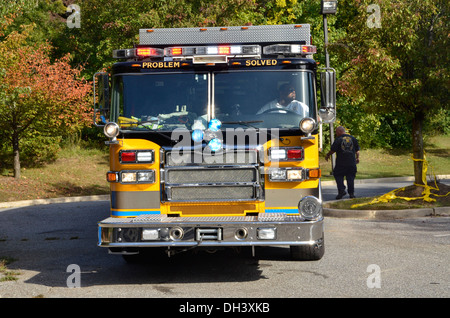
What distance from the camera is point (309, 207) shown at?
6.95m

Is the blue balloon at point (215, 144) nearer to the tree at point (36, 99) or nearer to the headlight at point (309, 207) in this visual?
the headlight at point (309, 207)

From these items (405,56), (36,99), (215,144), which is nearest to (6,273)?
(215,144)

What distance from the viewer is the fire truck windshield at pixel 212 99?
748 cm

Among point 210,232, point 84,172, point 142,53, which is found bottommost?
point 84,172

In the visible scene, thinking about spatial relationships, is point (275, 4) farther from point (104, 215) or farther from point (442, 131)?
point (104, 215)

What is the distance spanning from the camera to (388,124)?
126ft

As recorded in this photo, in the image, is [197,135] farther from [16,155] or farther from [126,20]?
[126,20]

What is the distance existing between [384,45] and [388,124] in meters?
24.7

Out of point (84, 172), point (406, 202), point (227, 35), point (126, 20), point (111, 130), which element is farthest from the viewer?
point (126, 20)

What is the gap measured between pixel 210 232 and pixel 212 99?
1.68 metres

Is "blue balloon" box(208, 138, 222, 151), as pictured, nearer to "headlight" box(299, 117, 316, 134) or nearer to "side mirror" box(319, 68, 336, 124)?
"headlight" box(299, 117, 316, 134)

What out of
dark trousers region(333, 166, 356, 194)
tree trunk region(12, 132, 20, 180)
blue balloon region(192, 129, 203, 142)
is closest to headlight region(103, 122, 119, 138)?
blue balloon region(192, 129, 203, 142)

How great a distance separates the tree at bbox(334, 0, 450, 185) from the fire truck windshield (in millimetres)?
6525

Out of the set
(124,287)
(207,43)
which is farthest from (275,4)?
(124,287)
